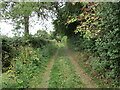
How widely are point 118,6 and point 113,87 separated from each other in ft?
10.5

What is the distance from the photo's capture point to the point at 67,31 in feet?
45.6

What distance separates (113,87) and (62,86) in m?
2.02

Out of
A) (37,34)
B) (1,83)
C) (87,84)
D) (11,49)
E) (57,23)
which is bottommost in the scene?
(87,84)

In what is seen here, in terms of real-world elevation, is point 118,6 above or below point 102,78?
above

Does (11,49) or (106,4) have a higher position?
(106,4)

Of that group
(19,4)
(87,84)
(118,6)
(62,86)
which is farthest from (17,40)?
(118,6)

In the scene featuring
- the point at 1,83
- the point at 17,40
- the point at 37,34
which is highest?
the point at 37,34

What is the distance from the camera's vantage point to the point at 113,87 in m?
3.69

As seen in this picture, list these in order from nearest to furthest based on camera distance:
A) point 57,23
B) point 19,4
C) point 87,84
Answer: point 87,84 < point 19,4 < point 57,23

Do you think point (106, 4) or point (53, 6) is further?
point (53, 6)

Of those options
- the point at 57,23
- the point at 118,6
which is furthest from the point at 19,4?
the point at 118,6

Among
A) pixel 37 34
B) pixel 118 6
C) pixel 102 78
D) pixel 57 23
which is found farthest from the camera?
pixel 57 23

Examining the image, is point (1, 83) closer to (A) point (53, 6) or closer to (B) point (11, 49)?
(B) point (11, 49)

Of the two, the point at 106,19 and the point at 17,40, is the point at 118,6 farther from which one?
the point at 17,40
